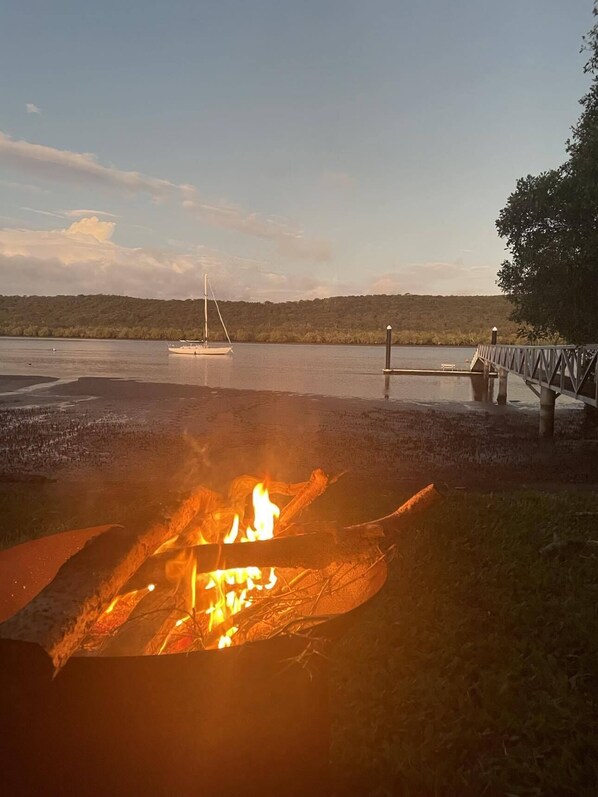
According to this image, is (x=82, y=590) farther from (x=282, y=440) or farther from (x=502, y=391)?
(x=502, y=391)

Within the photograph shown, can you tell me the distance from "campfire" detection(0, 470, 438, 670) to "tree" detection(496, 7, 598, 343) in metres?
16.1

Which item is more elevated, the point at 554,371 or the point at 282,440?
the point at 554,371

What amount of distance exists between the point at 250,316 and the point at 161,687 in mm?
165061

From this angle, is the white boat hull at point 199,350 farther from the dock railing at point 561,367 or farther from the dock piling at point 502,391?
the dock railing at point 561,367

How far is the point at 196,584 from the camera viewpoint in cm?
286

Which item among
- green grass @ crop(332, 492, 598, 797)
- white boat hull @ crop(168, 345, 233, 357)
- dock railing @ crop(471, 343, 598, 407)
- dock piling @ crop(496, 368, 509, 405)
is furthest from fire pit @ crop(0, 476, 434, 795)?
white boat hull @ crop(168, 345, 233, 357)

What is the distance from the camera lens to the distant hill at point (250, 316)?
13825cm

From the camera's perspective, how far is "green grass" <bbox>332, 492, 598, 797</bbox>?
317 cm

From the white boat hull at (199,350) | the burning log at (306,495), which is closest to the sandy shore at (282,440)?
the burning log at (306,495)

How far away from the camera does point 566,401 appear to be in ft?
101

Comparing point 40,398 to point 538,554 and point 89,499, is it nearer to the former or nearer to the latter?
point 89,499

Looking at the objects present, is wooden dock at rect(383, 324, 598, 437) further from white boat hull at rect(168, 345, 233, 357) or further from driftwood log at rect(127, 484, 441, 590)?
white boat hull at rect(168, 345, 233, 357)

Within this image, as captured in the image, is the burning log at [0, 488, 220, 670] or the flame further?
the flame

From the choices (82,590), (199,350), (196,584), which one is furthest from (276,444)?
(199,350)
